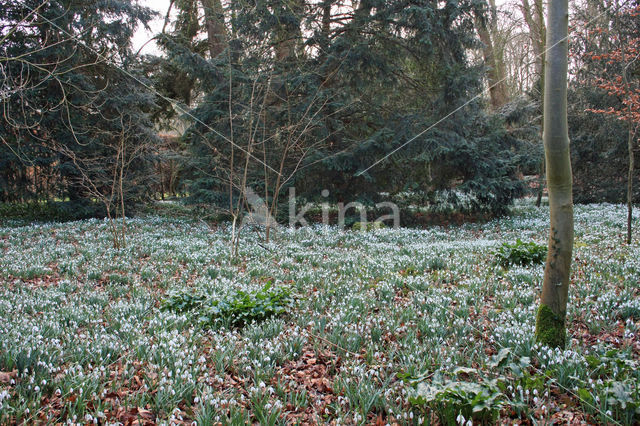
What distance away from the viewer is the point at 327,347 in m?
3.28

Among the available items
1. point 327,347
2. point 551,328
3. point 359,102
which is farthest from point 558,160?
point 359,102

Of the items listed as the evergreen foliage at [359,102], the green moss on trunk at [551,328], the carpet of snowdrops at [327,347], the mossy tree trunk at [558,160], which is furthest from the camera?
the evergreen foliage at [359,102]

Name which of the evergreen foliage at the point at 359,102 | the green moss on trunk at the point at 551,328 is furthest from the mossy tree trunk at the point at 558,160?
the evergreen foliage at the point at 359,102

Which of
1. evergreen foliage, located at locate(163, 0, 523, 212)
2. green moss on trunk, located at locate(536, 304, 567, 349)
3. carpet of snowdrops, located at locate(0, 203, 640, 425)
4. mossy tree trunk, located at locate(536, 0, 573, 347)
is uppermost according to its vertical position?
evergreen foliage, located at locate(163, 0, 523, 212)

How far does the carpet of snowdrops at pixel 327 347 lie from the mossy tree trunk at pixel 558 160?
522mm

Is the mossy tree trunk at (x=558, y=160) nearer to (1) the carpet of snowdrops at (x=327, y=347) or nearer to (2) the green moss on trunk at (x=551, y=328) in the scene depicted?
(2) the green moss on trunk at (x=551, y=328)

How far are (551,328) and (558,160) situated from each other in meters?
1.30

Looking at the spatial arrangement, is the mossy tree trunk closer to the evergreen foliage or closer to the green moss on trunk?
the green moss on trunk

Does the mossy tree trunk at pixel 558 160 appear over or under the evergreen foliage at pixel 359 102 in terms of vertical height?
under

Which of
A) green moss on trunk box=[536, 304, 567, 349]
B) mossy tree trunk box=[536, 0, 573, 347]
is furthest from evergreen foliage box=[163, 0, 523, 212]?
green moss on trunk box=[536, 304, 567, 349]

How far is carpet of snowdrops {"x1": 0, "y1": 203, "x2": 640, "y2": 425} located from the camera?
225 cm

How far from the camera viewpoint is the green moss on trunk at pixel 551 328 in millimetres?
2875

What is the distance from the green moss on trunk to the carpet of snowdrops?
0.12 meters

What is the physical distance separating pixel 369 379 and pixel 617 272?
4842 mm
